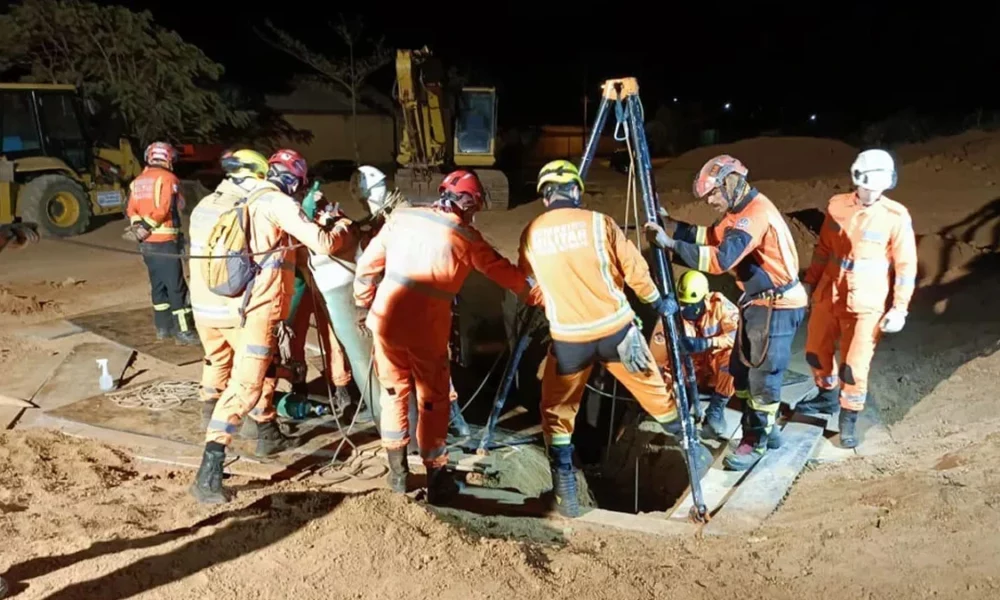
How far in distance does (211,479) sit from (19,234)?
1.81 metres

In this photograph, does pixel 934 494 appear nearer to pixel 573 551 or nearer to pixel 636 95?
pixel 573 551

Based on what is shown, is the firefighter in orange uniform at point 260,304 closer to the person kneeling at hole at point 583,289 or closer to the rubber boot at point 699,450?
the person kneeling at hole at point 583,289

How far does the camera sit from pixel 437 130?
59.6 ft

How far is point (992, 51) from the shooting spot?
3344 centimetres

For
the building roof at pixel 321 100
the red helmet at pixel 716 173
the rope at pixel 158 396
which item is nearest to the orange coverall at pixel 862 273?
the red helmet at pixel 716 173

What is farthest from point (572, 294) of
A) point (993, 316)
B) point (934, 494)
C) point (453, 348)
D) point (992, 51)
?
point (992, 51)

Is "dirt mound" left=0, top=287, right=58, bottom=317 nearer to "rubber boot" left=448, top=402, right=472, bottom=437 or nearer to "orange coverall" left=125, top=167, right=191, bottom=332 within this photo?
"orange coverall" left=125, top=167, right=191, bottom=332

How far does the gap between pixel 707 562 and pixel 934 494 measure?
131 centimetres

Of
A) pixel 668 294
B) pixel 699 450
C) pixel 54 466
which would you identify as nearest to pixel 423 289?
pixel 668 294

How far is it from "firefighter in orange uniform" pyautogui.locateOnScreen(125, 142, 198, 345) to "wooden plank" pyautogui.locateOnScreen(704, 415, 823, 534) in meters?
5.10

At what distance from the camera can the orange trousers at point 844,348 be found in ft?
17.9

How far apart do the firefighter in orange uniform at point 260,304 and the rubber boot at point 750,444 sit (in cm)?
285

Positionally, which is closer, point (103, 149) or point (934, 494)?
point (934, 494)

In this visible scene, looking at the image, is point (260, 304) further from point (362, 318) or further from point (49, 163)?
point (49, 163)
